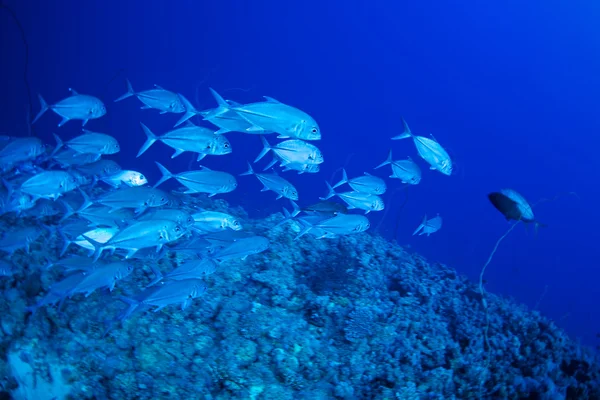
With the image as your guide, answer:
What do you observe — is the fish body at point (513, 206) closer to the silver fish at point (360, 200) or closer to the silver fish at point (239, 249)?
the silver fish at point (360, 200)

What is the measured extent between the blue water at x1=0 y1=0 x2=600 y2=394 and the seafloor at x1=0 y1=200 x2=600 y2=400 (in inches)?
2100

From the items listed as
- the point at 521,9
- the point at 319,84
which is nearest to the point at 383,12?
the point at 319,84

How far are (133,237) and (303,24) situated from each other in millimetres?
109375

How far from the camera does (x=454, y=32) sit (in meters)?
107

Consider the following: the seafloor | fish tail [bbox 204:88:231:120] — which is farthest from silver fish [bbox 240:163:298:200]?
fish tail [bbox 204:88:231:120]

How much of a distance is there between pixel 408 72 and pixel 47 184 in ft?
361

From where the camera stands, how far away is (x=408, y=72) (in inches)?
4023

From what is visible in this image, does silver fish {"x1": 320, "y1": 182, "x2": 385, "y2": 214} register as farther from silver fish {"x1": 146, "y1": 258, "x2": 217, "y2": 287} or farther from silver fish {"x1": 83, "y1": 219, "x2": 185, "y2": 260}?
silver fish {"x1": 83, "y1": 219, "x2": 185, "y2": 260}

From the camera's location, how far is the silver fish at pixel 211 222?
15.5 ft

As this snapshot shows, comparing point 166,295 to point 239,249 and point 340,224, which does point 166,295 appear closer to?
point 239,249

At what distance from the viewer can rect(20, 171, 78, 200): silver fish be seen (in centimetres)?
431

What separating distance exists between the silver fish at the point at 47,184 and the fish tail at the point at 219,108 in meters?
2.07

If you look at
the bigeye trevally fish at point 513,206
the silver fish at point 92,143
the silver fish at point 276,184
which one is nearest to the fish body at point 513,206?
the bigeye trevally fish at point 513,206

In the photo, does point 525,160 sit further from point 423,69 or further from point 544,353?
point 544,353
